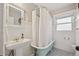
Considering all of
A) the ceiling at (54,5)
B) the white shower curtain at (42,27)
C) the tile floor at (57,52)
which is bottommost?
the tile floor at (57,52)

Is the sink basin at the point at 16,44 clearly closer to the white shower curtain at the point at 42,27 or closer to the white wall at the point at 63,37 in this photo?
the white shower curtain at the point at 42,27

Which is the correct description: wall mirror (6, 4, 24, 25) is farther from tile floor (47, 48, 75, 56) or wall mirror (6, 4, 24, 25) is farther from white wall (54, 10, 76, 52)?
tile floor (47, 48, 75, 56)

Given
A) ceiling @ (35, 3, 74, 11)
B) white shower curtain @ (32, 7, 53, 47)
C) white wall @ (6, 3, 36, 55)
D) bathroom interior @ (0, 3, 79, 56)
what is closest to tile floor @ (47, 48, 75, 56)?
bathroom interior @ (0, 3, 79, 56)

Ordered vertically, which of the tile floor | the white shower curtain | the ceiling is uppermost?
the ceiling

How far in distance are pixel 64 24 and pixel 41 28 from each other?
1.18 ft

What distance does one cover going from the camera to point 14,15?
1.24 meters

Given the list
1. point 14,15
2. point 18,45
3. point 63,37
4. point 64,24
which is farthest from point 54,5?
point 18,45

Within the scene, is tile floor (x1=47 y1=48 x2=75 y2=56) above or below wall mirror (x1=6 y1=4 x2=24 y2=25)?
below

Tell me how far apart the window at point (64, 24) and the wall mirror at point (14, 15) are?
0.58 meters

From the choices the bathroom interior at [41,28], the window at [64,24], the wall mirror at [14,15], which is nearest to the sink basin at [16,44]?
the bathroom interior at [41,28]

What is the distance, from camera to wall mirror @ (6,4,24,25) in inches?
46.3

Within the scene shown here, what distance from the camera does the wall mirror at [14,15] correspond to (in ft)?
3.86

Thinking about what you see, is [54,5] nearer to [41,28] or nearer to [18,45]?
[41,28]

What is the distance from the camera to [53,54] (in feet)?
4.00
